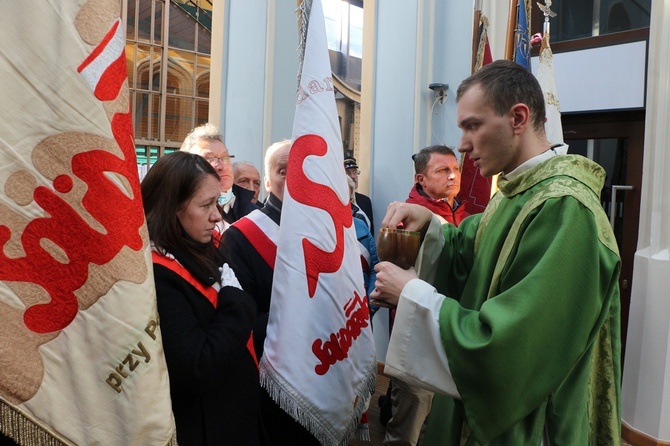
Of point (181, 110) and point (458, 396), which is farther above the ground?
point (181, 110)

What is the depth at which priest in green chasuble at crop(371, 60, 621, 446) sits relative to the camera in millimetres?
1290

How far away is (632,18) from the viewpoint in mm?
4945

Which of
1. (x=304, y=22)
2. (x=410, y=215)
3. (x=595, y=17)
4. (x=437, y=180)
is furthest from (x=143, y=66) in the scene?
(x=410, y=215)

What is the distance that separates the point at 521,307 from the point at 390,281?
35 cm

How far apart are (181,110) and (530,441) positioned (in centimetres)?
1775

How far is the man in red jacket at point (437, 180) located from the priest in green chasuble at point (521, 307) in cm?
183

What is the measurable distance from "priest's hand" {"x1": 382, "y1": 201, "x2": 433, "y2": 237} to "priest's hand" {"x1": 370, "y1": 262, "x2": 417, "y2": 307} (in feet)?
0.96

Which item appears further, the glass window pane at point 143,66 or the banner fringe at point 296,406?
the glass window pane at point 143,66

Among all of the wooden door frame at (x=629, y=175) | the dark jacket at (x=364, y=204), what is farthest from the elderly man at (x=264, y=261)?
the wooden door frame at (x=629, y=175)

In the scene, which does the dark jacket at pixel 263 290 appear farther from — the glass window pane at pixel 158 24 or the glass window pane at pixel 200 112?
the glass window pane at pixel 200 112

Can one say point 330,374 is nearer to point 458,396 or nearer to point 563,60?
point 458,396

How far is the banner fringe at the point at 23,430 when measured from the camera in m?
0.98

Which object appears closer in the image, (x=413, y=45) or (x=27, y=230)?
(x=27, y=230)

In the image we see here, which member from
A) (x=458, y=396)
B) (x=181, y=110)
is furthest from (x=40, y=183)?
(x=181, y=110)
